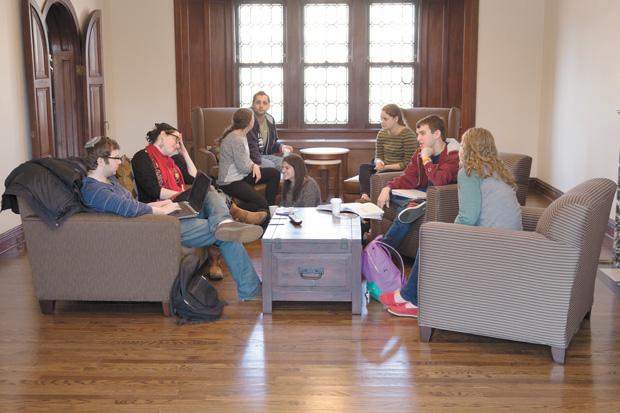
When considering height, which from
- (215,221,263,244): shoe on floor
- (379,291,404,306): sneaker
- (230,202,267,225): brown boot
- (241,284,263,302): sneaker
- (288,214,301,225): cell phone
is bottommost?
(241,284,263,302): sneaker

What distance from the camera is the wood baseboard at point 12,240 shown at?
630 centimetres

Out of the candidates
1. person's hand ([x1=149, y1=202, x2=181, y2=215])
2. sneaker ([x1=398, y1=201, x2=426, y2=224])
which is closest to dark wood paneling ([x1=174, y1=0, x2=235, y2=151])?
sneaker ([x1=398, y1=201, x2=426, y2=224])

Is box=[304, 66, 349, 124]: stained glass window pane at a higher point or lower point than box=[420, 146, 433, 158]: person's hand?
higher

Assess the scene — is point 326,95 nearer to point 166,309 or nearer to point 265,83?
Result: point 265,83

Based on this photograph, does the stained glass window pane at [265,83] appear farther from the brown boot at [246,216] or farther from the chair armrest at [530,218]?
the chair armrest at [530,218]

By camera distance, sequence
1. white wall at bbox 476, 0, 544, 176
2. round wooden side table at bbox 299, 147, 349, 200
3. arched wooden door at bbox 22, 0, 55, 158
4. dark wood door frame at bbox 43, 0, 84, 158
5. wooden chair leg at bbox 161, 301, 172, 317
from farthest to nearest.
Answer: white wall at bbox 476, 0, 544, 176 → round wooden side table at bbox 299, 147, 349, 200 → dark wood door frame at bbox 43, 0, 84, 158 → arched wooden door at bbox 22, 0, 55, 158 → wooden chair leg at bbox 161, 301, 172, 317

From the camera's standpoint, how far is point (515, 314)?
4023 millimetres

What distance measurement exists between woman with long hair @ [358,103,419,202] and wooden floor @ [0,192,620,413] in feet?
7.75

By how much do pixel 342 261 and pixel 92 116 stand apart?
13.8 ft

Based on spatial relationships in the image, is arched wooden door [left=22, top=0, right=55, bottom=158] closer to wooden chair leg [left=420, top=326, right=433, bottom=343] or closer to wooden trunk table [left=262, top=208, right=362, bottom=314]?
wooden trunk table [left=262, top=208, right=362, bottom=314]

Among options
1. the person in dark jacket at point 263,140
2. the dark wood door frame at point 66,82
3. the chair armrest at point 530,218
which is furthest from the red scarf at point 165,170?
the dark wood door frame at point 66,82

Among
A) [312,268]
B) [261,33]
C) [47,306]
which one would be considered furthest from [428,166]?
[261,33]

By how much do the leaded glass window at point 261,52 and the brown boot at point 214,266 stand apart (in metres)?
4.03

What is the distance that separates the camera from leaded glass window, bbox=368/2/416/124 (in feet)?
31.2
